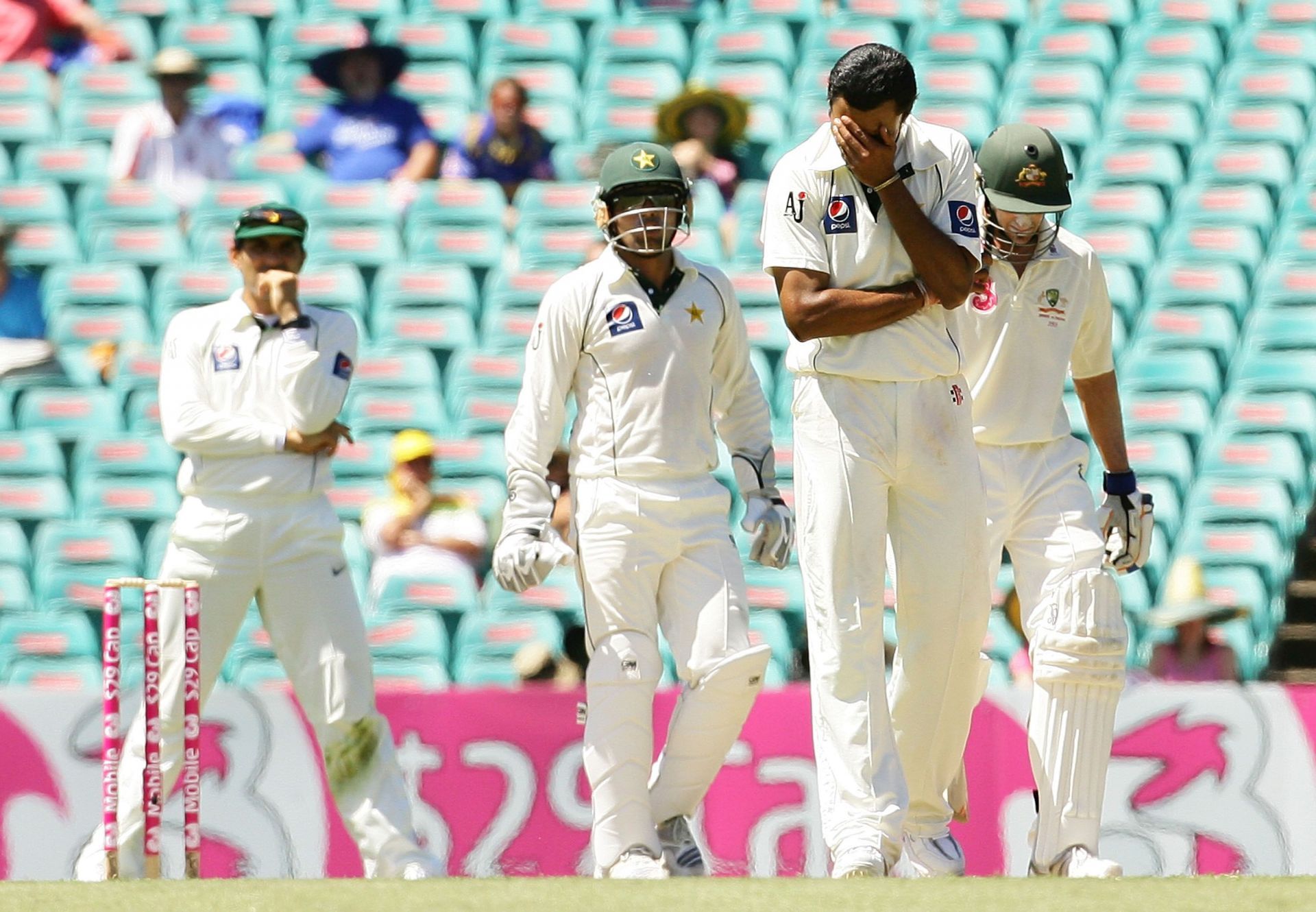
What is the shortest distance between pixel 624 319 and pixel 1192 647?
325 centimetres

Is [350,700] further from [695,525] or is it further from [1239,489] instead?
[1239,489]

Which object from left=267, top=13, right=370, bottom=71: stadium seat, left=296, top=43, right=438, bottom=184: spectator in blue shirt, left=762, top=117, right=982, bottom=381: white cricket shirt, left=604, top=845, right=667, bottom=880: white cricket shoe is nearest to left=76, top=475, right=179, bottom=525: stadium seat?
left=296, top=43, right=438, bottom=184: spectator in blue shirt

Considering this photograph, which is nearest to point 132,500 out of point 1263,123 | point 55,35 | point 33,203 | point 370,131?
point 33,203

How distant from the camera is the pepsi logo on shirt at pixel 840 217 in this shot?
14.9 ft

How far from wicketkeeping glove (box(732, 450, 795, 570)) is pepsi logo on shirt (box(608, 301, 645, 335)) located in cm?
47

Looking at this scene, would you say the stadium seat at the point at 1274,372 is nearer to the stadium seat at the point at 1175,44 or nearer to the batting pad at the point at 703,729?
the stadium seat at the point at 1175,44

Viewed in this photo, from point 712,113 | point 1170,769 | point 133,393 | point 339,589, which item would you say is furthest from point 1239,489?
point 133,393

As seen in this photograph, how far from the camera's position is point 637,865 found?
475 cm

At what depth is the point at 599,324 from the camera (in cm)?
502

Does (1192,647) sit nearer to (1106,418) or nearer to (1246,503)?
A: (1246,503)

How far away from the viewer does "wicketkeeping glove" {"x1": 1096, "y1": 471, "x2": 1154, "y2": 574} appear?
17.0 ft

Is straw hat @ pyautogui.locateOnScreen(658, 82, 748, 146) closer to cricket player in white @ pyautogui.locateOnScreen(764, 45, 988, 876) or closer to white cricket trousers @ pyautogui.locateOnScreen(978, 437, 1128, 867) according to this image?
white cricket trousers @ pyautogui.locateOnScreen(978, 437, 1128, 867)

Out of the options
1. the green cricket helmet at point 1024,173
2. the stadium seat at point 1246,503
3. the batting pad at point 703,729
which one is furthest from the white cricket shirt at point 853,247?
the stadium seat at point 1246,503

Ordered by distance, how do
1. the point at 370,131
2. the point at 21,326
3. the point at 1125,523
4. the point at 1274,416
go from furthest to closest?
1. the point at 370,131
2. the point at 21,326
3. the point at 1274,416
4. the point at 1125,523
